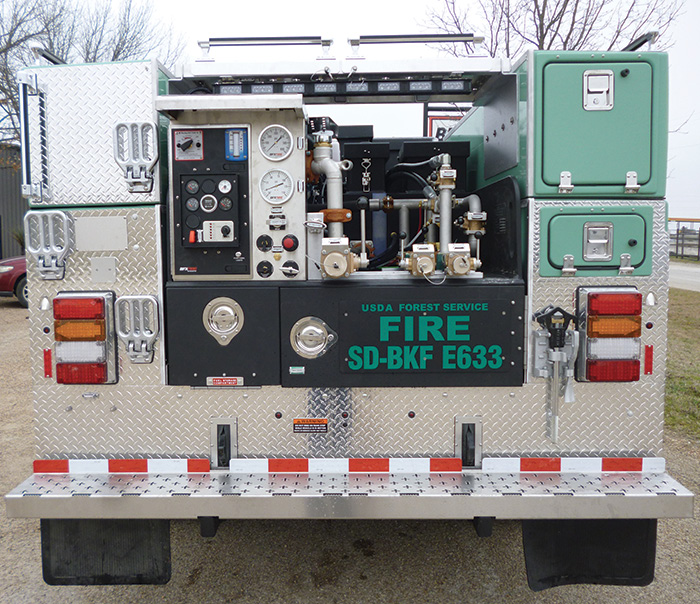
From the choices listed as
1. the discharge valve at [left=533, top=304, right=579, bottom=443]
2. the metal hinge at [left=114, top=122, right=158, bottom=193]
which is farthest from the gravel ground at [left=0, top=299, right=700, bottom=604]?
the metal hinge at [left=114, top=122, right=158, bottom=193]

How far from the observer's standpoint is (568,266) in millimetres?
2631

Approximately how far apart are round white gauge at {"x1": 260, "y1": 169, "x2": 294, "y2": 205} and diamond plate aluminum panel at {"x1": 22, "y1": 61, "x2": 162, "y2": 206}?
1.64 ft

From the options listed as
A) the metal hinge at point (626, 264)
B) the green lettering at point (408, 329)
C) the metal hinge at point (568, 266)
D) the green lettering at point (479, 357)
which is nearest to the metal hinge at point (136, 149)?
the green lettering at point (408, 329)

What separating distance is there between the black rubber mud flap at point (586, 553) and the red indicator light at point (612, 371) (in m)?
0.64

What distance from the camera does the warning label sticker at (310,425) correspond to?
2691 mm

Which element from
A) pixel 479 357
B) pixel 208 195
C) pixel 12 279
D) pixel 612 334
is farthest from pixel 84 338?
pixel 12 279

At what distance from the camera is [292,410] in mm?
2703

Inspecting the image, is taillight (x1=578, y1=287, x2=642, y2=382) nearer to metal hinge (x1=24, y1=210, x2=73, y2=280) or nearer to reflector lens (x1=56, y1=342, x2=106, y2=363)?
reflector lens (x1=56, y1=342, x2=106, y2=363)

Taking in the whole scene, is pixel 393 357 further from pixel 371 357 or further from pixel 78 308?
pixel 78 308

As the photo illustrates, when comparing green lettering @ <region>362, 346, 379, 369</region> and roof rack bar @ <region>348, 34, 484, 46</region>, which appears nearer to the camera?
green lettering @ <region>362, 346, 379, 369</region>

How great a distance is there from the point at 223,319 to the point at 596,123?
76.7 inches

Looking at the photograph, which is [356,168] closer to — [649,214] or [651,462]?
[649,214]

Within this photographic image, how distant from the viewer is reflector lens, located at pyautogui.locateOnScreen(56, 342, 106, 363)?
2629 mm

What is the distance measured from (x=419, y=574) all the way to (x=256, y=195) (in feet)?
7.30
